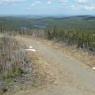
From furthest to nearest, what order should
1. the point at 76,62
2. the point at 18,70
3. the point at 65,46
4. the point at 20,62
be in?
the point at 65,46 < the point at 76,62 < the point at 20,62 < the point at 18,70

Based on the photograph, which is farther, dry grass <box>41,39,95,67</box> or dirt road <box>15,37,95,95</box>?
dry grass <box>41,39,95,67</box>

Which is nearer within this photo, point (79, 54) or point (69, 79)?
point (69, 79)

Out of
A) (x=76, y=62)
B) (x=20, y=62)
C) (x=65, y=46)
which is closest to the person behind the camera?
(x=20, y=62)

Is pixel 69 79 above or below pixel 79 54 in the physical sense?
above

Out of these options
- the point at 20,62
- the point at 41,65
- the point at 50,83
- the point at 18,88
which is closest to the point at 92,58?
the point at 41,65

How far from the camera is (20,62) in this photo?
58.2ft

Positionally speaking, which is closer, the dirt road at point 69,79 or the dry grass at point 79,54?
the dirt road at point 69,79

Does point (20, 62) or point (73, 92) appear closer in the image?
point (73, 92)

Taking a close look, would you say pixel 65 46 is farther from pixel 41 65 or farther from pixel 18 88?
pixel 18 88

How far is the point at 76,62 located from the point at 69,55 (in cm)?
284

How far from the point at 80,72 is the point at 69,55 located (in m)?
6.00

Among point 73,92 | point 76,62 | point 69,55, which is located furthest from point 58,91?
point 69,55

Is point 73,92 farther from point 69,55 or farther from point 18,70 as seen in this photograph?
point 69,55

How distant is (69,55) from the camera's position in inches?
912
